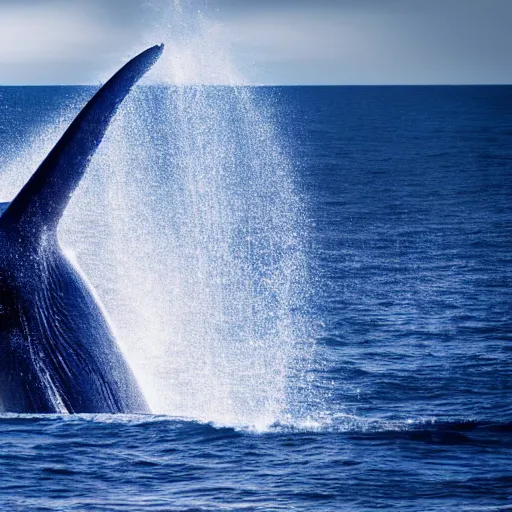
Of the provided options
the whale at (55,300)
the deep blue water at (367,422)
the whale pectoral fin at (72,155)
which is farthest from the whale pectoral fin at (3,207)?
the deep blue water at (367,422)

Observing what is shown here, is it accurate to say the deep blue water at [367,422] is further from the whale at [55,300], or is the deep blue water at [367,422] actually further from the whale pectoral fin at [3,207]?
the whale pectoral fin at [3,207]

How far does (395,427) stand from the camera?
13.8m

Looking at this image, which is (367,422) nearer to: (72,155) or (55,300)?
(55,300)

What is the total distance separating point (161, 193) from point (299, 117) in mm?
82470

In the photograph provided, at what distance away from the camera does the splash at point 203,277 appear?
19.9 metres

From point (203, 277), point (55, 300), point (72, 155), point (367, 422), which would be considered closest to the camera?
point (72, 155)

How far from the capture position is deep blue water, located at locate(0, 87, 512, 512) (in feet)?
37.1

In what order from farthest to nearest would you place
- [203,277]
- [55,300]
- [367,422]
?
[203,277], [367,422], [55,300]

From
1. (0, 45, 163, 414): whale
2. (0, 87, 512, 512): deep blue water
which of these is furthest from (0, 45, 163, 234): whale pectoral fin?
(0, 87, 512, 512): deep blue water

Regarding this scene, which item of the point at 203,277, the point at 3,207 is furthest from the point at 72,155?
the point at 203,277

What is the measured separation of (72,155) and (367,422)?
19.2ft

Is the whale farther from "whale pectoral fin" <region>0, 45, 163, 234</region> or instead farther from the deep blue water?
the deep blue water

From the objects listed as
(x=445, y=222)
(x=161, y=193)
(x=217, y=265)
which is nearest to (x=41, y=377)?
(x=217, y=265)

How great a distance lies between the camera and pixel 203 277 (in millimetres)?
32594
